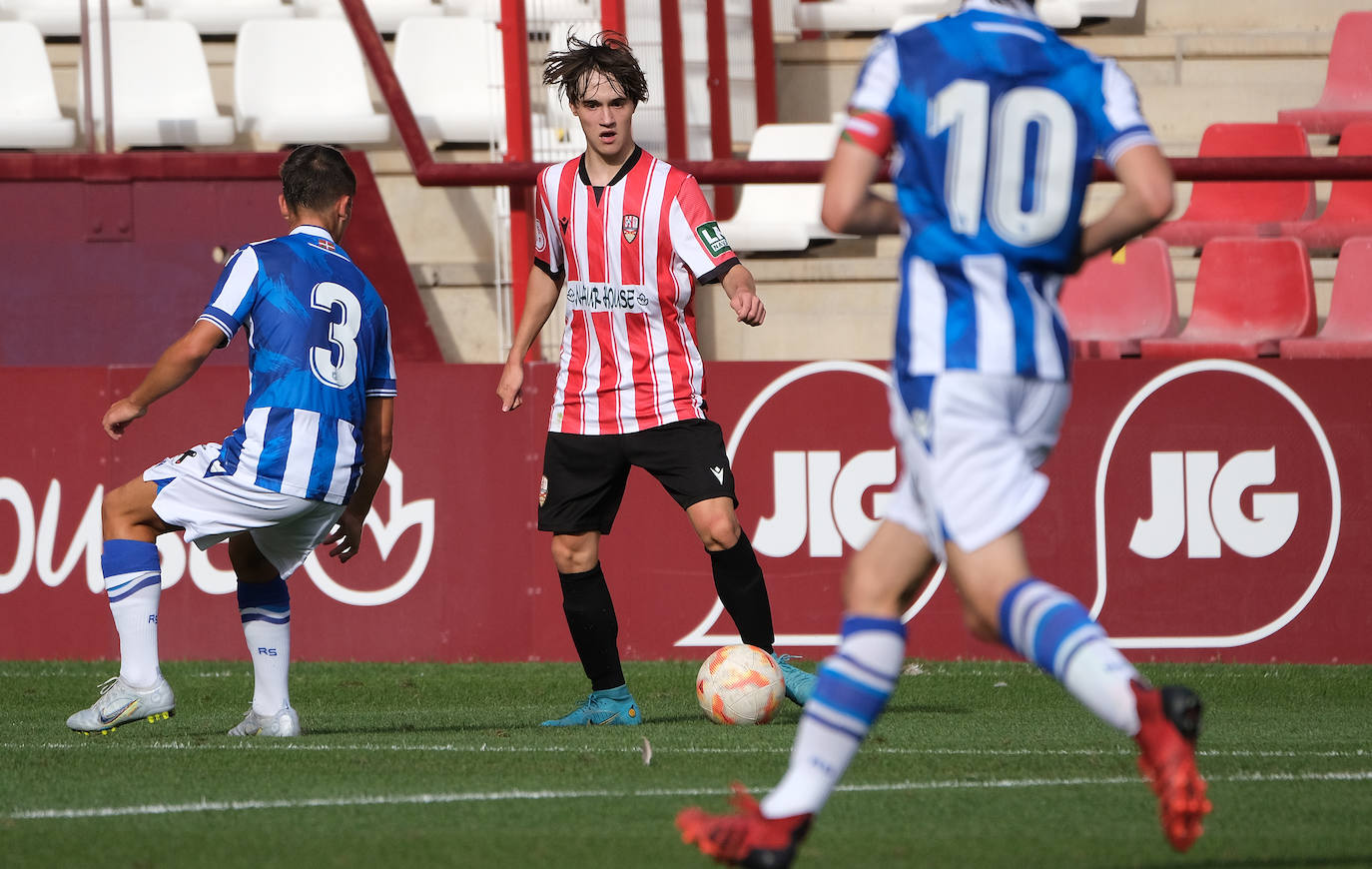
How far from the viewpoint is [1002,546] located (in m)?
3.10

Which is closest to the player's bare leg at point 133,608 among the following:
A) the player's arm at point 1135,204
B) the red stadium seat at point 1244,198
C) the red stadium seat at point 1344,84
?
the player's arm at point 1135,204

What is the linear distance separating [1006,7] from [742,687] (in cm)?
275

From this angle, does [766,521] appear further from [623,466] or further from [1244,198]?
[1244,198]

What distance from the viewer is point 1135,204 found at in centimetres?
319

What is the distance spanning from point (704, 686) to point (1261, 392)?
10.4ft

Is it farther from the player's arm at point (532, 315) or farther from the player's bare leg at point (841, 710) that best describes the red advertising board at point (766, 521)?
the player's bare leg at point (841, 710)

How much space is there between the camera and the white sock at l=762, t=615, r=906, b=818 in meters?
3.12

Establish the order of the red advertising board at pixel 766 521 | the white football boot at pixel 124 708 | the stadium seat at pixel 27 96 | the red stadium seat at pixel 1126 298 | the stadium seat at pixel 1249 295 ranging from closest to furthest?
1. the white football boot at pixel 124 708
2. the red advertising board at pixel 766 521
3. the stadium seat at pixel 1249 295
4. the red stadium seat at pixel 1126 298
5. the stadium seat at pixel 27 96

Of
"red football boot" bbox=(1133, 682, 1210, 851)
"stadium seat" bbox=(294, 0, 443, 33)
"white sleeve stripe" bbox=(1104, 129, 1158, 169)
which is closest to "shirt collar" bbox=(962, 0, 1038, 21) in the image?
"white sleeve stripe" bbox=(1104, 129, 1158, 169)

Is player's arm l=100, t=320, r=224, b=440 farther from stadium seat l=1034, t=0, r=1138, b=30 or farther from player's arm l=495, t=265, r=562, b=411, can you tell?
stadium seat l=1034, t=0, r=1138, b=30

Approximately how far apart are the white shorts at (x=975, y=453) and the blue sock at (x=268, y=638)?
2.71 meters

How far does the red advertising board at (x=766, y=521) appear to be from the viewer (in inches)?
291

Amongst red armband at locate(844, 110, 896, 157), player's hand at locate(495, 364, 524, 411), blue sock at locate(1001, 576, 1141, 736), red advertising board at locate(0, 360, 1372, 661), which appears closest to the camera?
blue sock at locate(1001, 576, 1141, 736)

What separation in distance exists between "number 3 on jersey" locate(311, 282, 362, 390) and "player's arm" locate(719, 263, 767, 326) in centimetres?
113
